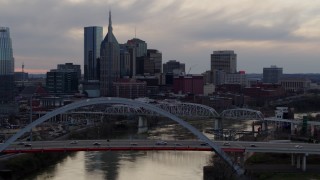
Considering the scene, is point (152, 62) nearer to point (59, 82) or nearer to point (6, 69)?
point (59, 82)

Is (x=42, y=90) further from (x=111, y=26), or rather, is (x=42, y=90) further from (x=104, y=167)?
(x=104, y=167)

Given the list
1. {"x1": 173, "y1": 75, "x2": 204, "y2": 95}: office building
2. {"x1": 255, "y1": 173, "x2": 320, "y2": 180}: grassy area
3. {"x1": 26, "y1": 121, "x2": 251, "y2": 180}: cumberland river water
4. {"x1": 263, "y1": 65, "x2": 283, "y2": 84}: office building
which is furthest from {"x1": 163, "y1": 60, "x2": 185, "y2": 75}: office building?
{"x1": 255, "y1": 173, "x2": 320, "y2": 180}: grassy area

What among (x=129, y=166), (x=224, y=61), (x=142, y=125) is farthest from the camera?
(x=224, y=61)

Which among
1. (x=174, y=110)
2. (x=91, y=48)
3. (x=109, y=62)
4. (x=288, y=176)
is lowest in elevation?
(x=288, y=176)

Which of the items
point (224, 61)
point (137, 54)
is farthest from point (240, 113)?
point (224, 61)

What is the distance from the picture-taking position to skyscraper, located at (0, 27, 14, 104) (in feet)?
196

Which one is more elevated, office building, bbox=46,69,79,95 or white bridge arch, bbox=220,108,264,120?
office building, bbox=46,69,79,95

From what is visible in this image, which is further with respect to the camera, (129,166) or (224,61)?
(224,61)

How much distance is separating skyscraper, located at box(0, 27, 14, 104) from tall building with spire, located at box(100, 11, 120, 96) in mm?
17306

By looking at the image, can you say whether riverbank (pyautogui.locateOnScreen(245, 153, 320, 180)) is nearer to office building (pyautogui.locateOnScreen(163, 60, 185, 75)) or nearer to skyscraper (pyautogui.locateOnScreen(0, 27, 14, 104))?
skyscraper (pyautogui.locateOnScreen(0, 27, 14, 104))

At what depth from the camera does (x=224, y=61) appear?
10338 centimetres

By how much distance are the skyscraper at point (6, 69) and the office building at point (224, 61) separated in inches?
1923

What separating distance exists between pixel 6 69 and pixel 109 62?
2151 cm

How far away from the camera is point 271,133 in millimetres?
33875
